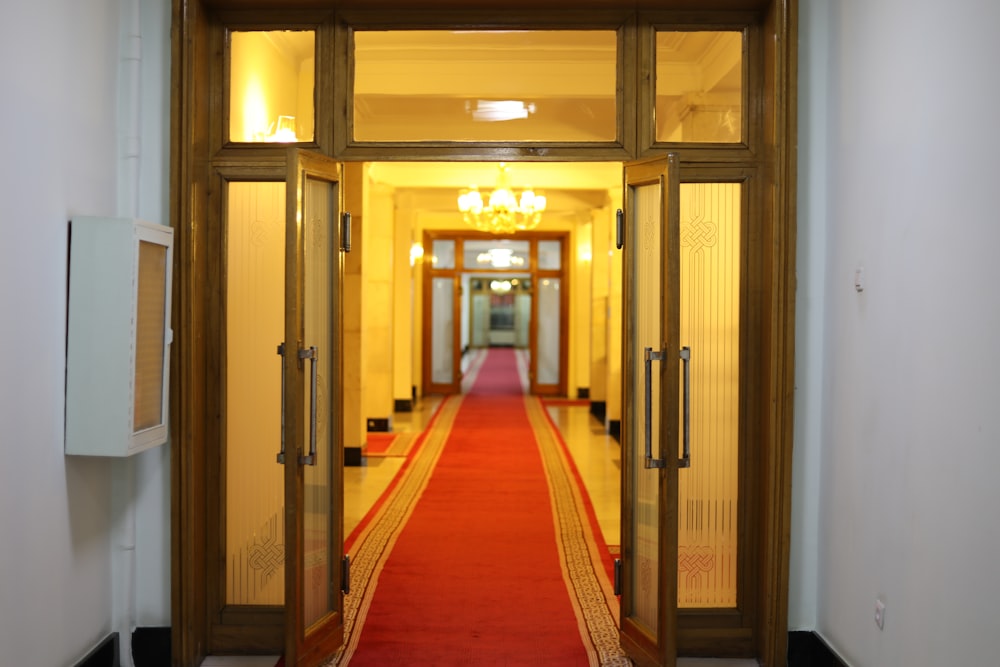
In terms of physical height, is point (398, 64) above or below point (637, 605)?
above

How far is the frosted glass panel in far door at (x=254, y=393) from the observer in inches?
179

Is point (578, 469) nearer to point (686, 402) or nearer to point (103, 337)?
point (686, 402)

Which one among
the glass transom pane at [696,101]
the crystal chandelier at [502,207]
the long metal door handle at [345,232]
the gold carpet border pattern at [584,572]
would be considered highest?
the crystal chandelier at [502,207]

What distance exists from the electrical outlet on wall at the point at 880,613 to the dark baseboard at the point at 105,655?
3.15 metres

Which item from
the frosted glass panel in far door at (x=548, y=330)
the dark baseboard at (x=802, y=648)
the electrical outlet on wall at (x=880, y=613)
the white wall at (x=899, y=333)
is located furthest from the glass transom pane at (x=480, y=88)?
the frosted glass panel in far door at (x=548, y=330)

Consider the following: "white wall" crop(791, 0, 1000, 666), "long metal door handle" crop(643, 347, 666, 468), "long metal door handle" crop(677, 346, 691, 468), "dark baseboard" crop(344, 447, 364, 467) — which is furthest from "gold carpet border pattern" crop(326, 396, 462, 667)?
"white wall" crop(791, 0, 1000, 666)

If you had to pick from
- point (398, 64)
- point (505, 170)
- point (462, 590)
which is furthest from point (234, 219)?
point (505, 170)

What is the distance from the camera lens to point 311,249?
4.35 m

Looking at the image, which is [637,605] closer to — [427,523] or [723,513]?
[723,513]

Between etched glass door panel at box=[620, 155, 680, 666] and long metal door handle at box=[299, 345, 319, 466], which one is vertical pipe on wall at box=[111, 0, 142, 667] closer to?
long metal door handle at box=[299, 345, 319, 466]

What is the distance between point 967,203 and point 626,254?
1795 mm

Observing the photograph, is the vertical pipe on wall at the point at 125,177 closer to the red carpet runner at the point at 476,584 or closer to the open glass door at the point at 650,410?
the red carpet runner at the point at 476,584

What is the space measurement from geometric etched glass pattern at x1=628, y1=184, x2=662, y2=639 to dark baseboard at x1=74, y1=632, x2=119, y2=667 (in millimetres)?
2324

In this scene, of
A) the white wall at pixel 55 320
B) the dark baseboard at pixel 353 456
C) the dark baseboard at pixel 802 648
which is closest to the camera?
the white wall at pixel 55 320
